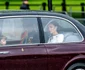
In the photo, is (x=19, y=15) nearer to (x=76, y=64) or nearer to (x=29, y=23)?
(x=29, y=23)

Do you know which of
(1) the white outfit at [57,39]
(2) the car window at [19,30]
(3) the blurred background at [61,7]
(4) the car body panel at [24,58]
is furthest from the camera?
(3) the blurred background at [61,7]

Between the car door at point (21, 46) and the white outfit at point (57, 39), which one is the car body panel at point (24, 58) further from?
the white outfit at point (57, 39)

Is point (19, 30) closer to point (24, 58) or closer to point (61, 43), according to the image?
point (24, 58)

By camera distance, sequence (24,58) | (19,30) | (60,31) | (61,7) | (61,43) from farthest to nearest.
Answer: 1. (61,7)
2. (60,31)
3. (61,43)
4. (19,30)
5. (24,58)

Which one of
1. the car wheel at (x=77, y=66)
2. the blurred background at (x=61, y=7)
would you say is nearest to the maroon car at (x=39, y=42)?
the car wheel at (x=77, y=66)

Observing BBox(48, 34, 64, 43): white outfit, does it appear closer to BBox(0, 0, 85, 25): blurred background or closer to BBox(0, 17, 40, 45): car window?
BBox(0, 17, 40, 45): car window

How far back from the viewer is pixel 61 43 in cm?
878

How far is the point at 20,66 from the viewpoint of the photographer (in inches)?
334

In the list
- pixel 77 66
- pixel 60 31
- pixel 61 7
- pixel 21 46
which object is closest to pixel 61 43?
pixel 60 31

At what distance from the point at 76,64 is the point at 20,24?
133cm

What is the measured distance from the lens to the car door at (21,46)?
27.7ft

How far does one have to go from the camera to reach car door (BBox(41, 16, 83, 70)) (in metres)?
8.62

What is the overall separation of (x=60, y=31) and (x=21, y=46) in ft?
2.87

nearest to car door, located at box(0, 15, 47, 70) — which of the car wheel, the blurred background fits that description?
the car wheel
